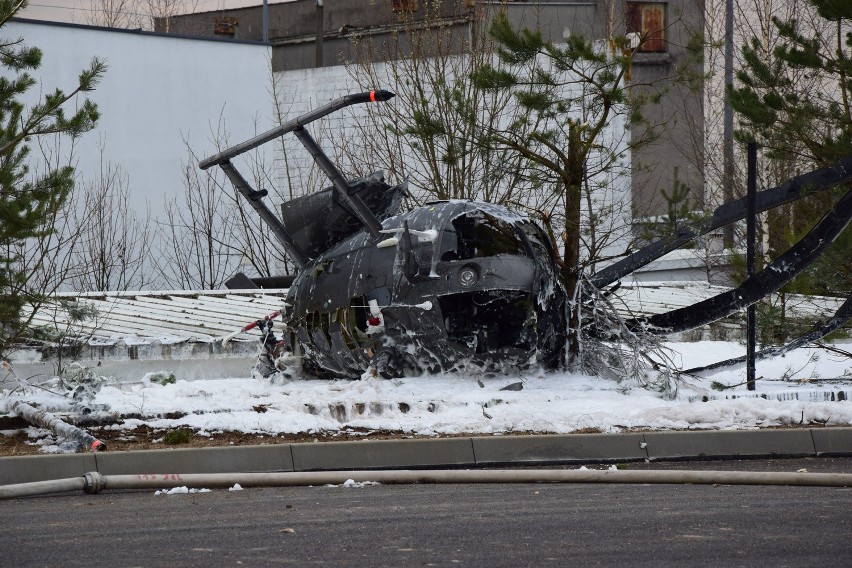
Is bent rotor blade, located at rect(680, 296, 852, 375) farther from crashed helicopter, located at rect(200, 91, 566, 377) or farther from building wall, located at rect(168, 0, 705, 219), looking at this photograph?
building wall, located at rect(168, 0, 705, 219)

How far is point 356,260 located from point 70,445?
4.63 meters

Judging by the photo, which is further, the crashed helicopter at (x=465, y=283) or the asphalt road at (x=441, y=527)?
the crashed helicopter at (x=465, y=283)

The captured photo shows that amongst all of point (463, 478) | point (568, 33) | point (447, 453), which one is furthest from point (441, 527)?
point (568, 33)

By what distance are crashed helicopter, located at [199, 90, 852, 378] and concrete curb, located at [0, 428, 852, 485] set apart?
2670mm

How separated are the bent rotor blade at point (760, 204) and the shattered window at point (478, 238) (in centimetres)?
131

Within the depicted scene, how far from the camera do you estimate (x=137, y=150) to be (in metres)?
31.6

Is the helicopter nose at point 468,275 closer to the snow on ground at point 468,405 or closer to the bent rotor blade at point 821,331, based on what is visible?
the snow on ground at point 468,405

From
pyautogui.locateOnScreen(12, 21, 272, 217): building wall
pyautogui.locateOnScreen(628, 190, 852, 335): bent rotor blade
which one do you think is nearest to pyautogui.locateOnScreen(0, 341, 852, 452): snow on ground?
pyautogui.locateOnScreen(628, 190, 852, 335): bent rotor blade

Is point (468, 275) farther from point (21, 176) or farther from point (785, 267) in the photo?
point (21, 176)

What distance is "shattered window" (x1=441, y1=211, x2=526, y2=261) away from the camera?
42.0 ft

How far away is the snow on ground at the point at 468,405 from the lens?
35.3ft

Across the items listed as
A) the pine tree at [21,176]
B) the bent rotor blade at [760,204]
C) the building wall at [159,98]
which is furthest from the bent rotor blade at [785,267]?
the building wall at [159,98]

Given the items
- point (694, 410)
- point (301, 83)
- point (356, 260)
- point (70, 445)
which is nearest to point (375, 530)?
point (70, 445)

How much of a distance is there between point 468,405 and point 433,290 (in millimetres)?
1415
